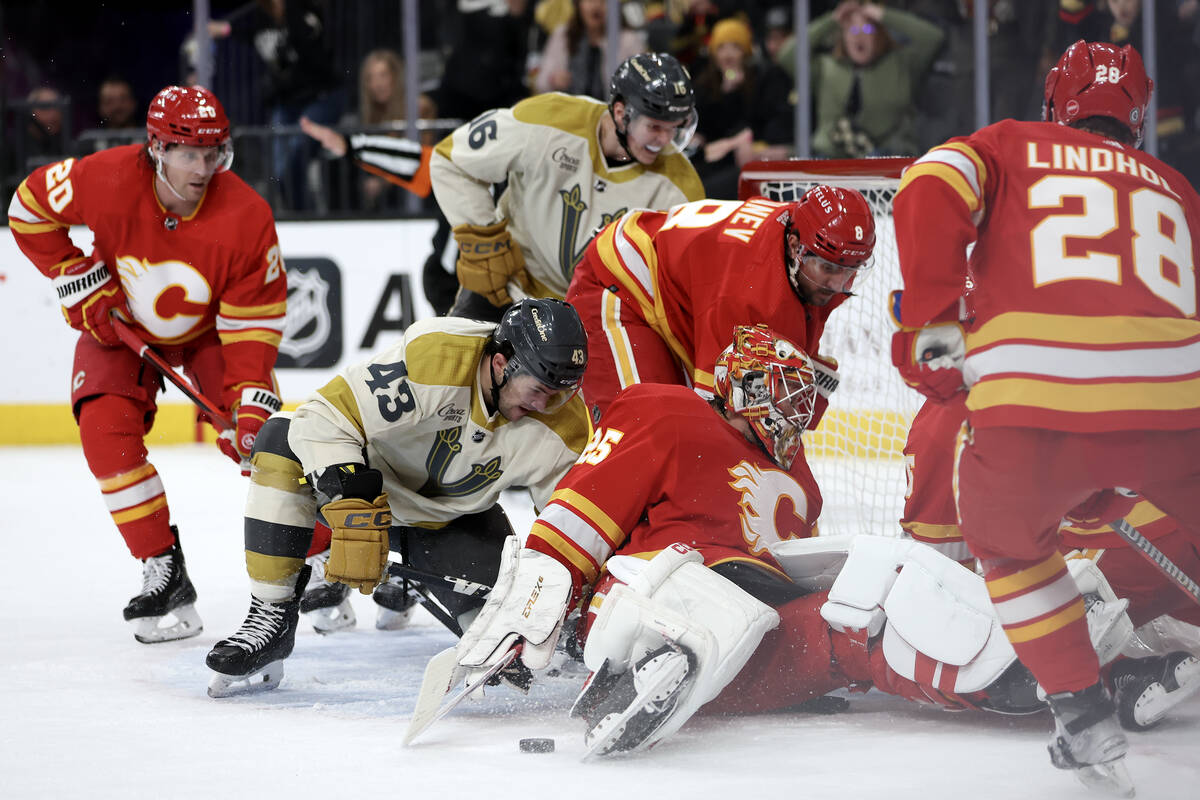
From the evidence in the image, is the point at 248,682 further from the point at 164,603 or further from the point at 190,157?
the point at 190,157

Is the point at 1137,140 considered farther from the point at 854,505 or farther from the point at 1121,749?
the point at 854,505

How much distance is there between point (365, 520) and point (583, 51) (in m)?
3.80

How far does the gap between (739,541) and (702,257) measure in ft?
2.46

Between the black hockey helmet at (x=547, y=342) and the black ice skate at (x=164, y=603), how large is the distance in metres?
1.06

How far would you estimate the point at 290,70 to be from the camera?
6.25 m

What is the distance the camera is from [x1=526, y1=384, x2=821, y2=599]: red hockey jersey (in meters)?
2.38

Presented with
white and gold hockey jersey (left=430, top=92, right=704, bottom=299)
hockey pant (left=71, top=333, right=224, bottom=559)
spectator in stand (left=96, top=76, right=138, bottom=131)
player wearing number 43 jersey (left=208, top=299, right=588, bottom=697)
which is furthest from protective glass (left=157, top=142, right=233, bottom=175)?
spectator in stand (left=96, top=76, right=138, bottom=131)

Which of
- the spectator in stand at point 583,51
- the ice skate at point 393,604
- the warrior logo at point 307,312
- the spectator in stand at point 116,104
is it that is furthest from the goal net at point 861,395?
the spectator in stand at point 116,104

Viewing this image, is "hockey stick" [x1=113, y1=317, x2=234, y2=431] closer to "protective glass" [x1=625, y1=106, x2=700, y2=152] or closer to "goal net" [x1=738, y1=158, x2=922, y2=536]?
"protective glass" [x1=625, y1=106, x2=700, y2=152]

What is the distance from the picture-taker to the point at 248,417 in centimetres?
322

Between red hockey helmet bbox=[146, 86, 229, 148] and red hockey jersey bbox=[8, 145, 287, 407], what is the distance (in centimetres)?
18

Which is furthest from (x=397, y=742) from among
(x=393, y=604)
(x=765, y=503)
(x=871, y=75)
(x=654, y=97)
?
(x=871, y=75)

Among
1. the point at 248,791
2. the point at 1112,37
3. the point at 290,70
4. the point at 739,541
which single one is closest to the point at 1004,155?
the point at 739,541

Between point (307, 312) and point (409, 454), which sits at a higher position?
point (409, 454)
